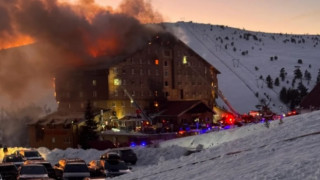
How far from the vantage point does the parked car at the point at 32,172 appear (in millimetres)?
25453

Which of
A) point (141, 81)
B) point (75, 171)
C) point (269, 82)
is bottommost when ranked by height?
point (75, 171)

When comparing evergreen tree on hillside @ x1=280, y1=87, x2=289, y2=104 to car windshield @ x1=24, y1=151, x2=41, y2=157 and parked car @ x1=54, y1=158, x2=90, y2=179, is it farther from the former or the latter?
parked car @ x1=54, y1=158, x2=90, y2=179

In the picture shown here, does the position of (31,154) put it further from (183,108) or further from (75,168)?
(183,108)

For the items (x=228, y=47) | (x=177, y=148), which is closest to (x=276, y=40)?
(x=228, y=47)

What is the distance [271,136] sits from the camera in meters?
21.8

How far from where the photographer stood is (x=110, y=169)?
27.8 metres

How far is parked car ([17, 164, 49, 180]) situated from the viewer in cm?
2545

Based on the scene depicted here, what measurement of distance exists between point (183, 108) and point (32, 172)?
4068cm

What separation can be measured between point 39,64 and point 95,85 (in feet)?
40.2

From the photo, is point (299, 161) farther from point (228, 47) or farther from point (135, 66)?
point (228, 47)

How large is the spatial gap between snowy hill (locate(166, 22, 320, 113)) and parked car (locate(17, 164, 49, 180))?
207ft

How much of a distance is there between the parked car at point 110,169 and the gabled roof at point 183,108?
3548cm

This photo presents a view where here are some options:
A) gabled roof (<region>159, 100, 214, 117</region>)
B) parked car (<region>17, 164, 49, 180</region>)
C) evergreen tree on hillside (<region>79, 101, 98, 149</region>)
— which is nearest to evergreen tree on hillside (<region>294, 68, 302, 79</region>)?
gabled roof (<region>159, 100, 214, 117</region>)

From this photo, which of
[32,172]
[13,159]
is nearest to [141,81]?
[13,159]
